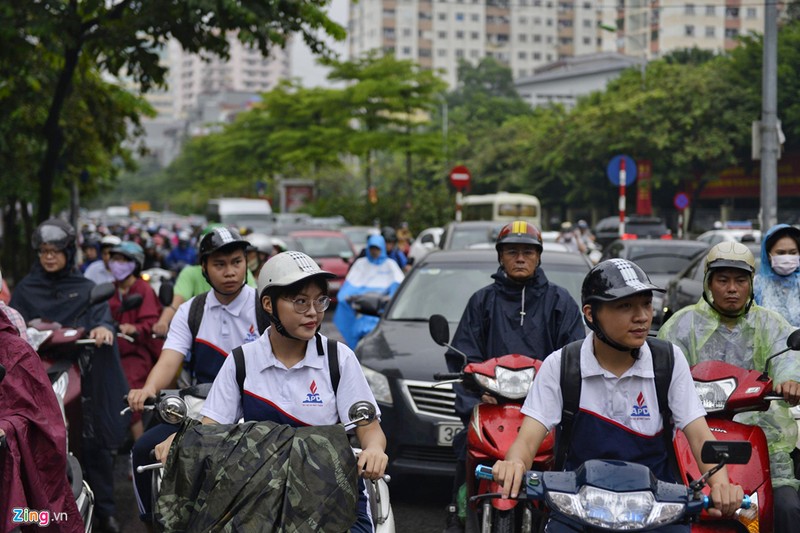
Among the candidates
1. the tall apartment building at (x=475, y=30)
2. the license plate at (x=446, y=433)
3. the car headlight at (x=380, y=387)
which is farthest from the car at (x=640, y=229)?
the tall apartment building at (x=475, y=30)

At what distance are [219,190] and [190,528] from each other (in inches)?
2687

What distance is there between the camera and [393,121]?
40.1 meters

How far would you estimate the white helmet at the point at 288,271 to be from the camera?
3.79 metres

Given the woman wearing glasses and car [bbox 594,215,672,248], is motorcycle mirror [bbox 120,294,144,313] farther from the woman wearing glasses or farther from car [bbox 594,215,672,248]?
car [bbox 594,215,672,248]

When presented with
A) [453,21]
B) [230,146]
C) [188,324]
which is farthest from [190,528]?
[453,21]

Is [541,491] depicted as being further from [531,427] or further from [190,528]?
[190,528]

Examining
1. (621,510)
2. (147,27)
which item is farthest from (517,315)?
(147,27)

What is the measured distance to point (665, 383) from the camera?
12.5ft

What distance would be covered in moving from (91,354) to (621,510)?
4.28 meters

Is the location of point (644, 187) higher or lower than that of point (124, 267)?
higher

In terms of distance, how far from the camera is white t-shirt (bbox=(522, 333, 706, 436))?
12.5ft

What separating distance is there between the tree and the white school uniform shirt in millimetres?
9035

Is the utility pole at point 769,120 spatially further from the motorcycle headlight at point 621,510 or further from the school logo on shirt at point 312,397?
the motorcycle headlight at point 621,510

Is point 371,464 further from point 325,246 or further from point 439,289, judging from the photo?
point 325,246
